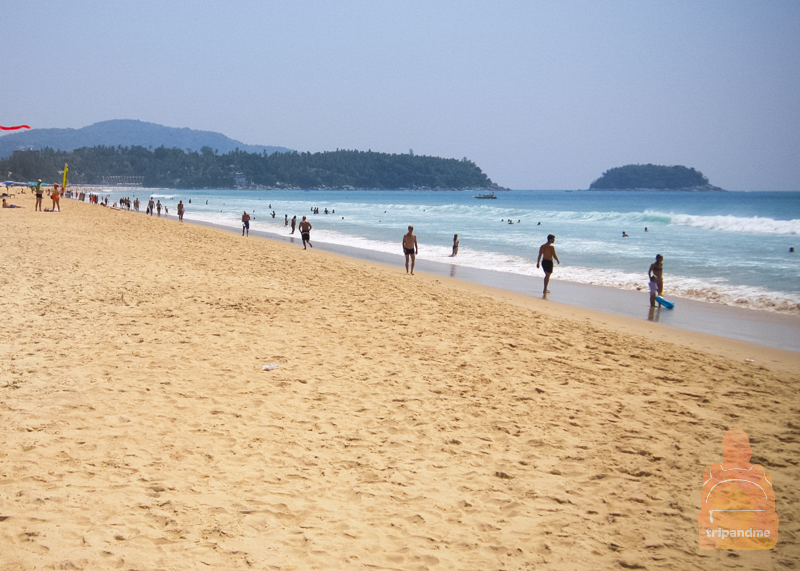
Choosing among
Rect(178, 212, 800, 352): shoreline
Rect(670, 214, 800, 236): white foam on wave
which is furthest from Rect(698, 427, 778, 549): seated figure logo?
Rect(670, 214, 800, 236): white foam on wave

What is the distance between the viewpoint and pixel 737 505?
4.25 meters

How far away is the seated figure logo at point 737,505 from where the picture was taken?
3803 mm

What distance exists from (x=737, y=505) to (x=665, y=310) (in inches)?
382

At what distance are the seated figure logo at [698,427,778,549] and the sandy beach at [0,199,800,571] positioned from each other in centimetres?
9

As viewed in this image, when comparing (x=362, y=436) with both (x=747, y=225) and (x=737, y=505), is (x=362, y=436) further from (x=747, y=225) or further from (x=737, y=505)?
(x=747, y=225)

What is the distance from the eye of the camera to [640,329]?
Result: 10664 millimetres

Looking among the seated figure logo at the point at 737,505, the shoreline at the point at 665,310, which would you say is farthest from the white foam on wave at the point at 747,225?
the seated figure logo at the point at 737,505

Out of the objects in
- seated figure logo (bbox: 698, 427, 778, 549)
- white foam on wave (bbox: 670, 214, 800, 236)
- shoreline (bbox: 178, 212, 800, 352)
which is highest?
white foam on wave (bbox: 670, 214, 800, 236)

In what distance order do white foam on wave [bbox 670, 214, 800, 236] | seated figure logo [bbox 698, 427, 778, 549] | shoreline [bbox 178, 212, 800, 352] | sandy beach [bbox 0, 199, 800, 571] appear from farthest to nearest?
white foam on wave [bbox 670, 214, 800, 236], shoreline [bbox 178, 212, 800, 352], seated figure logo [bbox 698, 427, 778, 549], sandy beach [bbox 0, 199, 800, 571]

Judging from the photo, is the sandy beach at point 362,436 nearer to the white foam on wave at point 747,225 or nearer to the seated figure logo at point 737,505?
the seated figure logo at point 737,505

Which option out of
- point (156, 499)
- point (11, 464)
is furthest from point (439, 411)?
point (11, 464)

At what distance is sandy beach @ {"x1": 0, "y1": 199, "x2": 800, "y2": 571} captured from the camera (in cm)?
351

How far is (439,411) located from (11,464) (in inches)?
A: 140

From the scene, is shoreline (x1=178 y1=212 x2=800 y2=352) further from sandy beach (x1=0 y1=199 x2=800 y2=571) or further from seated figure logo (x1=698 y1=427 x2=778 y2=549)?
seated figure logo (x1=698 y1=427 x2=778 y2=549)
